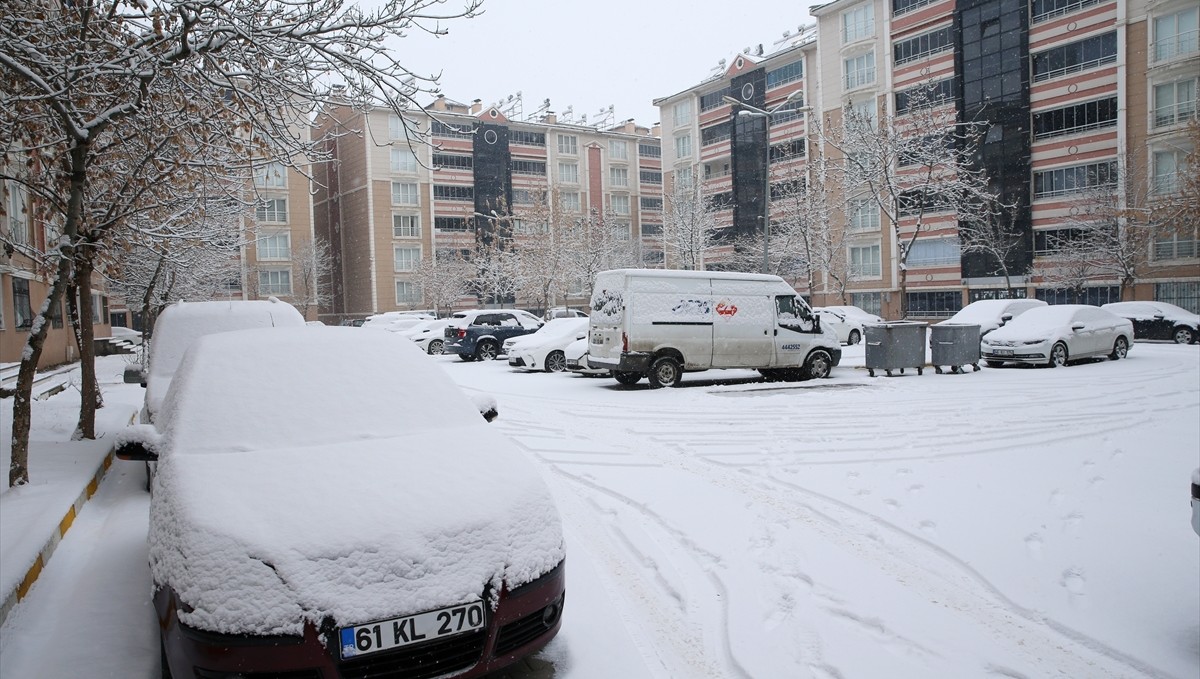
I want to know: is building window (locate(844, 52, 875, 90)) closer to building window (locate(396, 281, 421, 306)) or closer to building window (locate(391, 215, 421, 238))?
building window (locate(391, 215, 421, 238))

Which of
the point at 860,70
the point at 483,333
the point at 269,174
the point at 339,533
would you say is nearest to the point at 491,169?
the point at 860,70

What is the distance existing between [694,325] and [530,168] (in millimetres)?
56609

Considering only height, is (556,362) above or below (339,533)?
below

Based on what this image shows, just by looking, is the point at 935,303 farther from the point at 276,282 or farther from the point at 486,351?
the point at 276,282

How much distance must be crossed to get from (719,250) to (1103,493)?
168ft

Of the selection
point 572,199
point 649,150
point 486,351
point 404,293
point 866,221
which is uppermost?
point 649,150

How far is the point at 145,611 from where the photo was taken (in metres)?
4.31

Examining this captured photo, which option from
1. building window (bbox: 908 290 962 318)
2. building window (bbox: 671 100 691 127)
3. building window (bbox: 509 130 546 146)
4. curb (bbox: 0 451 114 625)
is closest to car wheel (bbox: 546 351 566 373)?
curb (bbox: 0 451 114 625)

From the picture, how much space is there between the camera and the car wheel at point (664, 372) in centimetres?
1456

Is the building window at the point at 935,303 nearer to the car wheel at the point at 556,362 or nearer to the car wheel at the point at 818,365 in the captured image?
the car wheel at the point at 818,365

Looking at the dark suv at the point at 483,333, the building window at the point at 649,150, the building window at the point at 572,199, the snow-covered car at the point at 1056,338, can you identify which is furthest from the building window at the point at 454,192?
the snow-covered car at the point at 1056,338

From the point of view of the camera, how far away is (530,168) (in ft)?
224

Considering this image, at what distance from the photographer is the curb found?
4.23 meters

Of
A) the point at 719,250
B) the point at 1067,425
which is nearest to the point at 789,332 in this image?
the point at 1067,425
